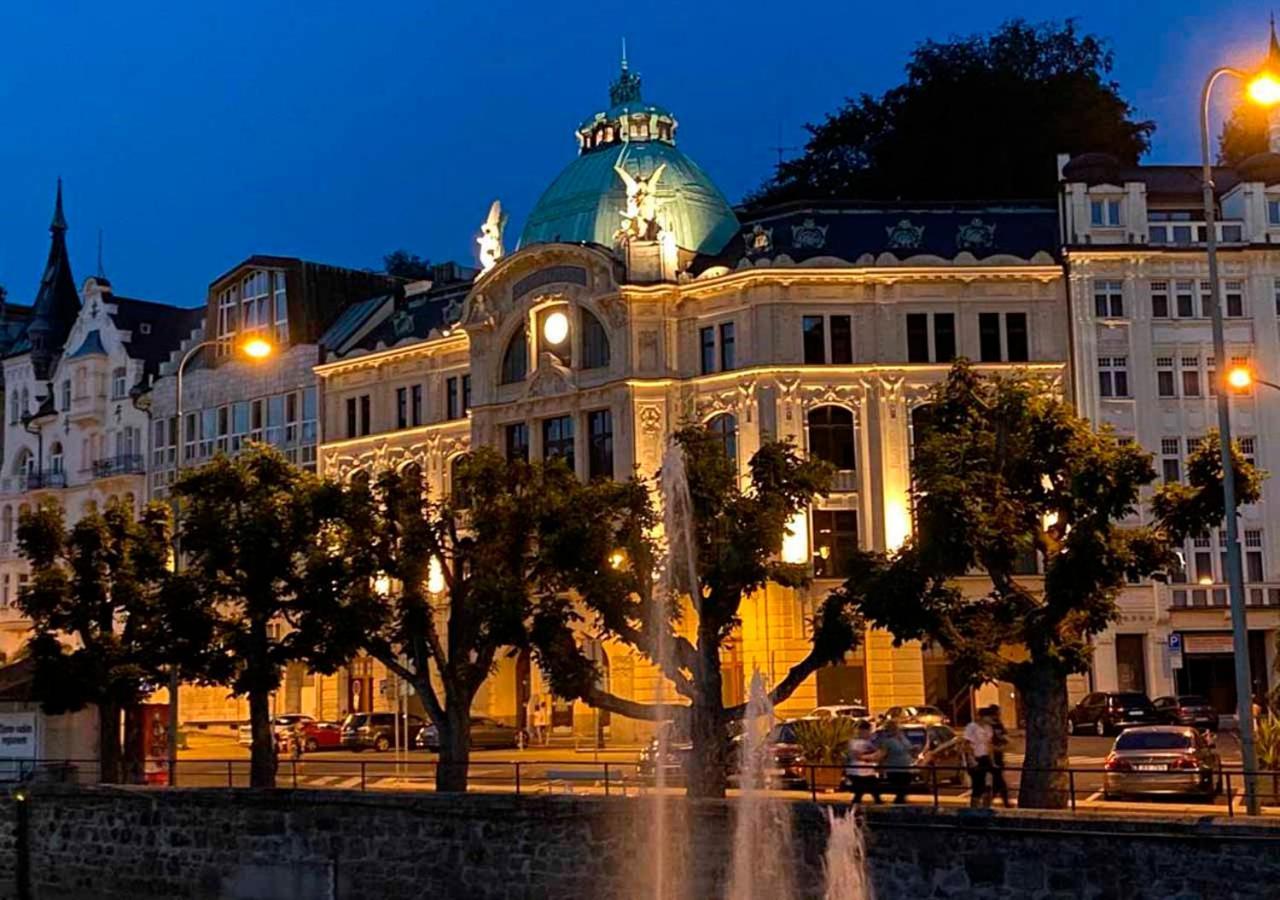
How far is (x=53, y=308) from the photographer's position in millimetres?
93750

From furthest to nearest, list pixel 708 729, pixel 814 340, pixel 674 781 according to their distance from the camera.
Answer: pixel 814 340 → pixel 674 781 → pixel 708 729

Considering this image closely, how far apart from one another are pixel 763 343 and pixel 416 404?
646 inches

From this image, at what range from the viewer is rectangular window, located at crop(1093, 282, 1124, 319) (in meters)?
59.4

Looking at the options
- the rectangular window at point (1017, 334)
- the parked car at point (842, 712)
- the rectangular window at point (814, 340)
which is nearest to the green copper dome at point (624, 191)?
the rectangular window at point (814, 340)

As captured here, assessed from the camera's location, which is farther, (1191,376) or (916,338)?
(916,338)

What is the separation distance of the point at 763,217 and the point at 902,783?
38.6 m

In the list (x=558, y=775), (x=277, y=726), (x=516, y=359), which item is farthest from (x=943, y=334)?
(x=558, y=775)

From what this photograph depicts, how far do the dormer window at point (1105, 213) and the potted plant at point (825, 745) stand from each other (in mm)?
28969

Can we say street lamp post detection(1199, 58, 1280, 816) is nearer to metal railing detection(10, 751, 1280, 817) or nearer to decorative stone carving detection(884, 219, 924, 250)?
metal railing detection(10, 751, 1280, 817)

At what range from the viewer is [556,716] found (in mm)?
63531

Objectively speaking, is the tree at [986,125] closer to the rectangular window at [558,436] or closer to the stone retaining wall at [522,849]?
the rectangular window at [558,436]

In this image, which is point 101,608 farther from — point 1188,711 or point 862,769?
point 1188,711

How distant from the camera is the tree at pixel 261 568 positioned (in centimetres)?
3838

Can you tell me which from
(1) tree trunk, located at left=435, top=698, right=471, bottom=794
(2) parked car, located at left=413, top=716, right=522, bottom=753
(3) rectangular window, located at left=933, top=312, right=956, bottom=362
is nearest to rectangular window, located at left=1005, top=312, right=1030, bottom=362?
(3) rectangular window, located at left=933, top=312, right=956, bottom=362
